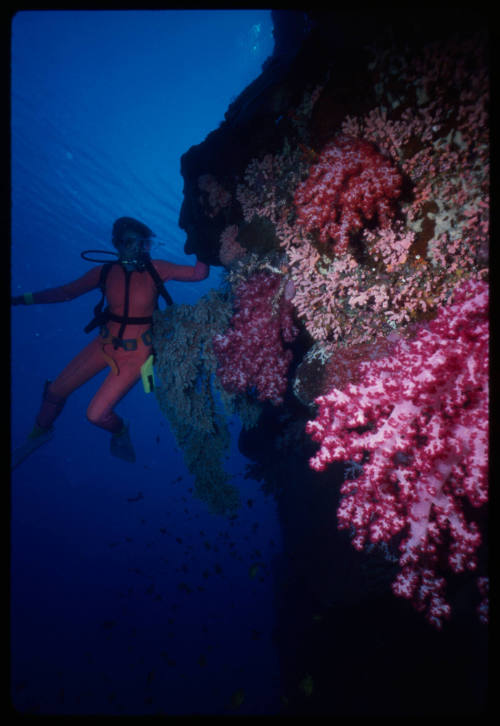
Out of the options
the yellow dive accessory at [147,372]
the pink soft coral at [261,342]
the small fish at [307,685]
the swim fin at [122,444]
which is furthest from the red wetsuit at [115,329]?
the small fish at [307,685]

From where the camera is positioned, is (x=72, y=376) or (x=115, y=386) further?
(x=72, y=376)

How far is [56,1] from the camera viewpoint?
1.96 m

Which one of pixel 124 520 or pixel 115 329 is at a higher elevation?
pixel 115 329

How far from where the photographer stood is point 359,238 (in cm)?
264

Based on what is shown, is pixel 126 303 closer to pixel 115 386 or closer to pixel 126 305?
pixel 126 305

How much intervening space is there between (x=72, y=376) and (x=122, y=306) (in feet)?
6.00

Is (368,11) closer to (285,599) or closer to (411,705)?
(411,705)

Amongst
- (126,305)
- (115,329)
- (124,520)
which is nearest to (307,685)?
(115,329)

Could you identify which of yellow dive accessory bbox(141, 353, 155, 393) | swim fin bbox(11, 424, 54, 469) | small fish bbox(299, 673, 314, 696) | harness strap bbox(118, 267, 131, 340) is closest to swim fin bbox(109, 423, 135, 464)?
swim fin bbox(11, 424, 54, 469)

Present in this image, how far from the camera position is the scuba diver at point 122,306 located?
5.21 metres

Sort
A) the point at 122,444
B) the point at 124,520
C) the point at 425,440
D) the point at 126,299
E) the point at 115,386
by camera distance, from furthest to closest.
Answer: the point at 124,520
the point at 122,444
the point at 115,386
the point at 126,299
the point at 425,440

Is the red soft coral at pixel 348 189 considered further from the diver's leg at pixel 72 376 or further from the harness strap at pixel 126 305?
the diver's leg at pixel 72 376

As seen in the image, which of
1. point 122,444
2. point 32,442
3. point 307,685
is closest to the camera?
point 307,685

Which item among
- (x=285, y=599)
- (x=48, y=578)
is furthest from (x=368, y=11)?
(x=48, y=578)
